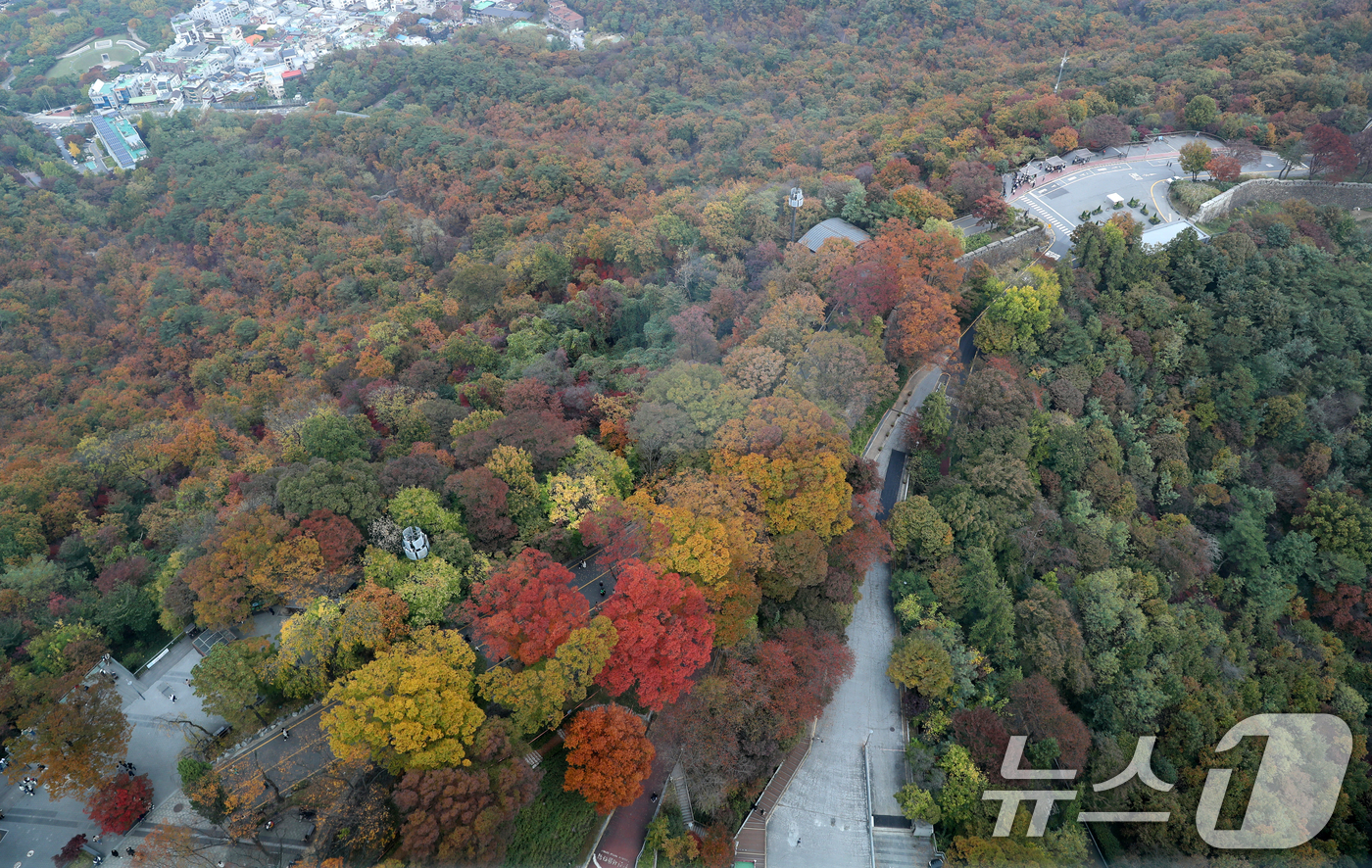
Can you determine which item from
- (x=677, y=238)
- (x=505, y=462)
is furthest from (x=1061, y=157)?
(x=505, y=462)

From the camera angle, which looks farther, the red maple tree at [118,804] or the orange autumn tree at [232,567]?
the orange autumn tree at [232,567]

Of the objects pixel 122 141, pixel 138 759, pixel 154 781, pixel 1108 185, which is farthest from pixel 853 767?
pixel 122 141

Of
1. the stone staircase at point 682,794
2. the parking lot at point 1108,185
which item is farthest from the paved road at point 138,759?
the parking lot at point 1108,185

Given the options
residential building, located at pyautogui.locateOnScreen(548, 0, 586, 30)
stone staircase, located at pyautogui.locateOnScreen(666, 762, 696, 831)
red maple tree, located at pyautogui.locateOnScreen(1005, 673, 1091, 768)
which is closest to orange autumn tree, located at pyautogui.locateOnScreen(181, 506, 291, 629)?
stone staircase, located at pyautogui.locateOnScreen(666, 762, 696, 831)

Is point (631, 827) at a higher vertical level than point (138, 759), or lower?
lower

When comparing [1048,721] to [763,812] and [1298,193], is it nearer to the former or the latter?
[763,812]

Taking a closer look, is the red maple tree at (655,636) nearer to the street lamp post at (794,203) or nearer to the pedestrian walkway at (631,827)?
the pedestrian walkway at (631,827)

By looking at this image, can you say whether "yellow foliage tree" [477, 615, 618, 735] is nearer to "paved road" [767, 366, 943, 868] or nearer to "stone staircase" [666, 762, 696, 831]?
"stone staircase" [666, 762, 696, 831]
